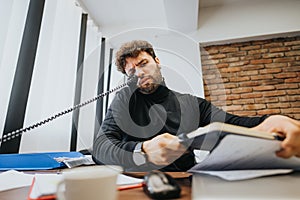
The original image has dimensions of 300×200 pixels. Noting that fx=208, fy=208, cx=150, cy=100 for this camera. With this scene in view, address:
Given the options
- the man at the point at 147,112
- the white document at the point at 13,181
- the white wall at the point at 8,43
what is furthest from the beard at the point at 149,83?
the white wall at the point at 8,43

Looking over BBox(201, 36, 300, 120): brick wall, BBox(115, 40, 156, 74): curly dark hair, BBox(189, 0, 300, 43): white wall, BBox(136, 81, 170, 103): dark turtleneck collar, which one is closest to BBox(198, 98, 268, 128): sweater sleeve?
BBox(136, 81, 170, 103): dark turtleneck collar

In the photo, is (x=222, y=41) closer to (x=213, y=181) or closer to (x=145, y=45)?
(x=145, y=45)

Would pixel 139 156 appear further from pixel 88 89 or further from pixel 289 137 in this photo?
pixel 88 89

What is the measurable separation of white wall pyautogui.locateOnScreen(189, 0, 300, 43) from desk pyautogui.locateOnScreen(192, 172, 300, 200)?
251cm

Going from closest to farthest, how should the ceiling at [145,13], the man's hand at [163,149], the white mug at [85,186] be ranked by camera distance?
the white mug at [85,186] < the man's hand at [163,149] < the ceiling at [145,13]

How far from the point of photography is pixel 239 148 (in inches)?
14.1

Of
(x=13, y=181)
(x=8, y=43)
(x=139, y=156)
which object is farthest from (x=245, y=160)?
(x=8, y=43)

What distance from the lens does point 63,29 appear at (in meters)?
1.80

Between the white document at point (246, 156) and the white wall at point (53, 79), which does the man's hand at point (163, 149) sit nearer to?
the white document at point (246, 156)

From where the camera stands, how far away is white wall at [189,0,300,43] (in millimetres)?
2543

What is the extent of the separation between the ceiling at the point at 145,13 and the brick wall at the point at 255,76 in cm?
47

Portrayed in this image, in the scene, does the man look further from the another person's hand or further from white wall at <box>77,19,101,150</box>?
white wall at <box>77,19,101,150</box>

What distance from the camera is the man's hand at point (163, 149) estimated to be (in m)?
0.51

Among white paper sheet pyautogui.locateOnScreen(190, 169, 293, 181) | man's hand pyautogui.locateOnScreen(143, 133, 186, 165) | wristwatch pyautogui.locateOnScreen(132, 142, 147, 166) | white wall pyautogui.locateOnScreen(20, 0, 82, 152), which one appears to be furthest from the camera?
white wall pyautogui.locateOnScreen(20, 0, 82, 152)
